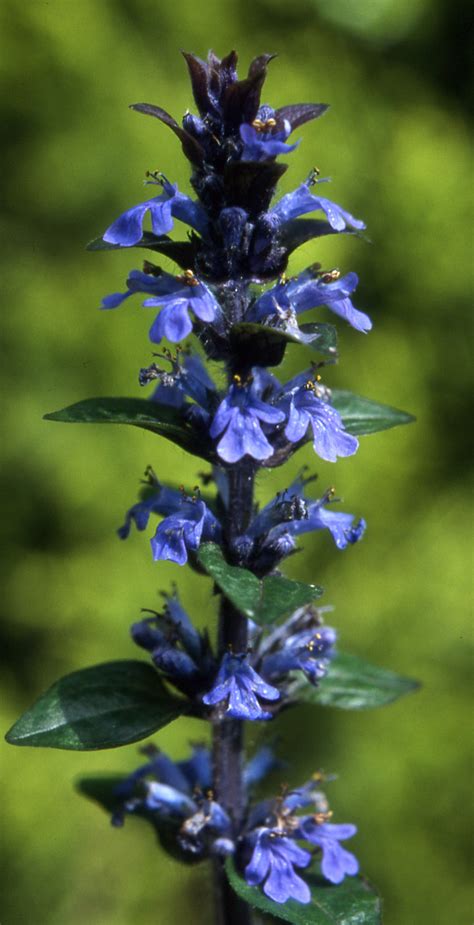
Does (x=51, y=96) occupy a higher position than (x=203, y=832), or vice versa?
(x=51, y=96)

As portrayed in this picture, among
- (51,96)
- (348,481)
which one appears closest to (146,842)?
(348,481)

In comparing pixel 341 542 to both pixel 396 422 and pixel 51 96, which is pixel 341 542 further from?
pixel 51 96

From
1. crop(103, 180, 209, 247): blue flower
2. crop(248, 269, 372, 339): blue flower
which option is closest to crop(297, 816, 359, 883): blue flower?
crop(248, 269, 372, 339): blue flower

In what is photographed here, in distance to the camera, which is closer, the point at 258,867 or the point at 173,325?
the point at 173,325

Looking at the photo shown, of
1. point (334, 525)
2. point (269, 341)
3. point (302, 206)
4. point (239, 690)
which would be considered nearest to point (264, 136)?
point (302, 206)

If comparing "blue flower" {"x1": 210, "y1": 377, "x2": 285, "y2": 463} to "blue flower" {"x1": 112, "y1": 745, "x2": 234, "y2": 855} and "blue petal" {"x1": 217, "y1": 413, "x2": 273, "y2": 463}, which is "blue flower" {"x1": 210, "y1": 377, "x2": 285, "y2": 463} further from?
"blue flower" {"x1": 112, "y1": 745, "x2": 234, "y2": 855}

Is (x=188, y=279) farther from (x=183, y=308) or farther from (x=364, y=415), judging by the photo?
(x=364, y=415)
